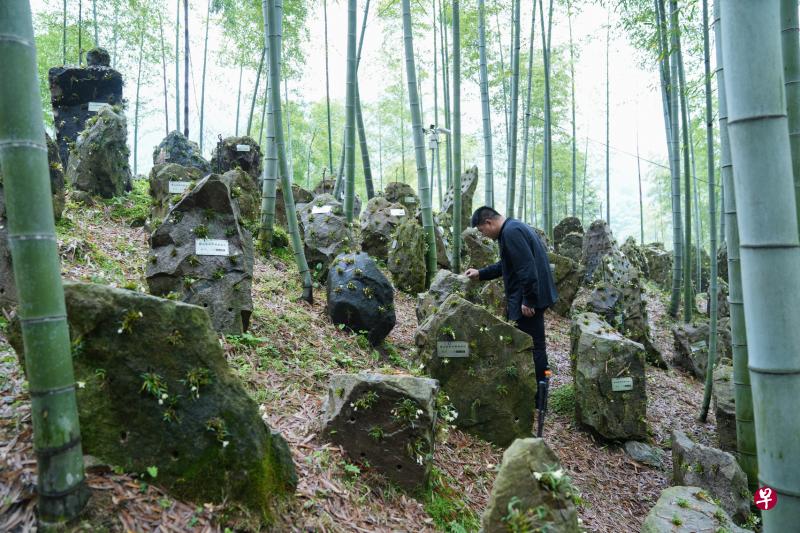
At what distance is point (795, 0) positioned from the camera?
220 centimetres

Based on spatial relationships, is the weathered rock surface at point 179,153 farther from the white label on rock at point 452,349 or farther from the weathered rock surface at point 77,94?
the white label on rock at point 452,349

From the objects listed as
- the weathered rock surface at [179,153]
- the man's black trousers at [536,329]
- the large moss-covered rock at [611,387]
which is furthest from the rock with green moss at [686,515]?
the weathered rock surface at [179,153]

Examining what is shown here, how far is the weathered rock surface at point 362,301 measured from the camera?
15.4 feet

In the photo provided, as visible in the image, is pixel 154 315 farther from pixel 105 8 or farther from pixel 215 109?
pixel 215 109

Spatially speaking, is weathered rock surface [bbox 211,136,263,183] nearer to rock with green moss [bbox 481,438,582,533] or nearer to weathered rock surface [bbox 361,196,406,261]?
weathered rock surface [bbox 361,196,406,261]

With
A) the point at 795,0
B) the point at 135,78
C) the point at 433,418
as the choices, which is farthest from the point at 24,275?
the point at 135,78

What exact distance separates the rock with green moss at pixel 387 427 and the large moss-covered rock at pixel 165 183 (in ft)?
11.9

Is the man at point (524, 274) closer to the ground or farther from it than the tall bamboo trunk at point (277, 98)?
closer to the ground

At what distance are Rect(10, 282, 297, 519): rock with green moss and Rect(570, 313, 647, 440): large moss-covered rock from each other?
3272mm

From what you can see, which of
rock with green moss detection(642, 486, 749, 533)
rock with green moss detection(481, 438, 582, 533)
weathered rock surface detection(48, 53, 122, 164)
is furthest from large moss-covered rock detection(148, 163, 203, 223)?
rock with green moss detection(642, 486, 749, 533)

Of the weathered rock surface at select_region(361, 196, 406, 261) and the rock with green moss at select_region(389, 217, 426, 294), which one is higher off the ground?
the weathered rock surface at select_region(361, 196, 406, 261)

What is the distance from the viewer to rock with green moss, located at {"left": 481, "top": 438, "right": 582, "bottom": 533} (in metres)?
1.78

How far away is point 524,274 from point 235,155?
217 inches

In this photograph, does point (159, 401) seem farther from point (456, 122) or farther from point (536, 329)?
point (456, 122)
